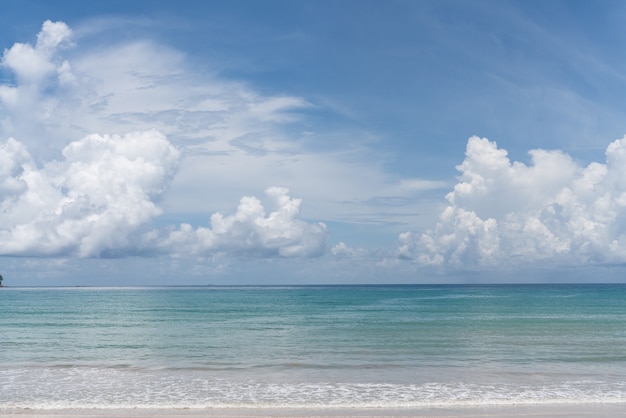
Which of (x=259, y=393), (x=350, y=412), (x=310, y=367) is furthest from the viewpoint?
(x=310, y=367)

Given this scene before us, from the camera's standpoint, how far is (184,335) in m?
41.0

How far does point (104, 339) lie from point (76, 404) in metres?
20.1

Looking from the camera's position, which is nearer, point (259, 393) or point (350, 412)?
point (350, 412)

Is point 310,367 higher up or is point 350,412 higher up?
point 350,412

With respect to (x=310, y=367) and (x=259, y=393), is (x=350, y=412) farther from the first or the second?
(x=310, y=367)

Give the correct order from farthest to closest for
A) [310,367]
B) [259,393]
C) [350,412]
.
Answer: [310,367]
[259,393]
[350,412]

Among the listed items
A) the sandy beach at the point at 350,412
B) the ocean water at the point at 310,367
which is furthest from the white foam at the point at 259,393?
the sandy beach at the point at 350,412

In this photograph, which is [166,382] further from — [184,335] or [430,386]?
[184,335]

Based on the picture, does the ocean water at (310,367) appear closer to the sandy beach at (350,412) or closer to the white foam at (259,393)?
the white foam at (259,393)

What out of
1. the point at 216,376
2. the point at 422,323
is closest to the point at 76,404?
the point at 216,376

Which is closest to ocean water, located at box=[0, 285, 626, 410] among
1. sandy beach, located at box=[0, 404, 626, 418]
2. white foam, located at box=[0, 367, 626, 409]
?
white foam, located at box=[0, 367, 626, 409]

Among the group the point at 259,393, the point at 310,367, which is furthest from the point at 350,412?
the point at 310,367

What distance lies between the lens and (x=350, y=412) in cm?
1816

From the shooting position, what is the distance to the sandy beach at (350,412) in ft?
58.2
